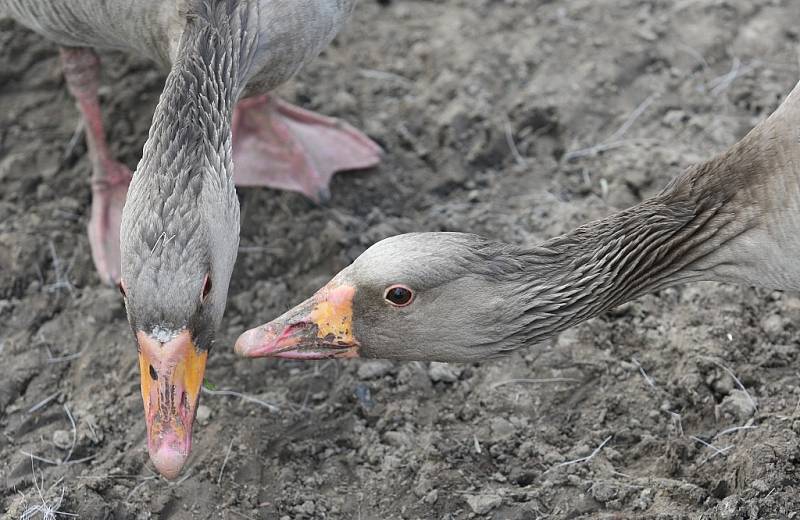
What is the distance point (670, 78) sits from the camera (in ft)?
22.2

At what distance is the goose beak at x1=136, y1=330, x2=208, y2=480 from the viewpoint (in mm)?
4141

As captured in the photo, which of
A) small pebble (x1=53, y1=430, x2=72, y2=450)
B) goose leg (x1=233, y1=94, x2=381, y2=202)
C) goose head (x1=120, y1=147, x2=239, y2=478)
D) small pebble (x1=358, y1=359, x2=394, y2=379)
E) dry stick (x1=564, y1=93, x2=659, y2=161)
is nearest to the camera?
goose head (x1=120, y1=147, x2=239, y2=478)

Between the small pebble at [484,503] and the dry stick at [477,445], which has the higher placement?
the small pebble at [484,503]

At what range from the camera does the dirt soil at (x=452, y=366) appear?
464 cm

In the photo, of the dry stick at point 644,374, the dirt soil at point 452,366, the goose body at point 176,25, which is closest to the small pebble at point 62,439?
the dirt soil at point 452,366

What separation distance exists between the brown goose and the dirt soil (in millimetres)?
668

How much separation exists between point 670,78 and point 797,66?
0.82 meters

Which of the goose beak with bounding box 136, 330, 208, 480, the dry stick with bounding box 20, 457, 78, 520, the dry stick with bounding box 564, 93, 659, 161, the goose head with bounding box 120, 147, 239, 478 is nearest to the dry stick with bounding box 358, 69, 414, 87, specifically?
the dry stick with bounding box 564, 93, 659, 161

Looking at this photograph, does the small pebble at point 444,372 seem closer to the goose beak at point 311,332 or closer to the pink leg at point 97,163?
the goose beak at point 311,332

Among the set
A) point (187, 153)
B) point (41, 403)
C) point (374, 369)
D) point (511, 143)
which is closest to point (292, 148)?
point (511, 143)

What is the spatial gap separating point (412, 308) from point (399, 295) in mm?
93

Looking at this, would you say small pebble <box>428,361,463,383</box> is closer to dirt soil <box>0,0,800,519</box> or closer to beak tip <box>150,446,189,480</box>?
dirt soil <box>0,0,800,519</box>

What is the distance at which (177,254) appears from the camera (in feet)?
13.3

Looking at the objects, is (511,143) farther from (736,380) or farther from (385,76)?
(736,380)
